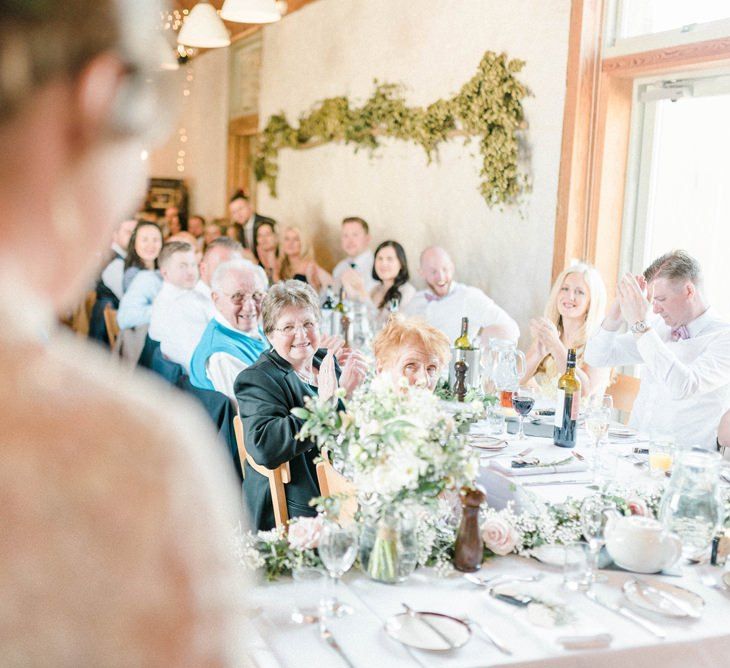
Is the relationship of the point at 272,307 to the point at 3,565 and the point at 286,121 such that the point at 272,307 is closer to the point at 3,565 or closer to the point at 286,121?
the point at 3,565

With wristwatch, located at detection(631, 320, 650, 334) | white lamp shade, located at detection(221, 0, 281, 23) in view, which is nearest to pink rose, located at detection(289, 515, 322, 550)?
wristwatch, located at detection(631, 320, 650, 334)

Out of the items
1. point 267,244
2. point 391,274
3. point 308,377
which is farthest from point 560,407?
point 267,244

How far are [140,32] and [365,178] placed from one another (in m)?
6.86

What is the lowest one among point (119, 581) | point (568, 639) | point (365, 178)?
point (568, 639)

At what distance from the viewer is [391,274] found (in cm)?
611

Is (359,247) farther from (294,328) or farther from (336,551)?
(336,551)

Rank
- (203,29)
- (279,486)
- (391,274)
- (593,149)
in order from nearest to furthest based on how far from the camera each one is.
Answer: (279,486) < (593,149) < (203,29) < (391,274)

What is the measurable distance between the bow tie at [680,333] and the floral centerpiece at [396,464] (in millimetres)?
1873

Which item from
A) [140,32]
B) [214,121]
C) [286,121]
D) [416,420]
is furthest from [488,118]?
[214,121]

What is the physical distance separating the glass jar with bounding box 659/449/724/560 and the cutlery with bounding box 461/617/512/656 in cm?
56

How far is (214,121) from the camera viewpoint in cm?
1119

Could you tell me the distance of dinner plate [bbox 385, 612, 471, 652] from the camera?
5.00 ft

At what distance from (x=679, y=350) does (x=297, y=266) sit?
457 centimetres

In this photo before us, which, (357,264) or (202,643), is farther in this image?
(357,264)
